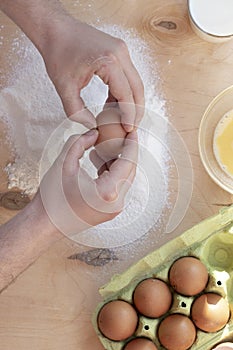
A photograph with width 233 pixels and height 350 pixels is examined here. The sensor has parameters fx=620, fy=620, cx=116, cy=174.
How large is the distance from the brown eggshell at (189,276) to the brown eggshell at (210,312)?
0.02 metres

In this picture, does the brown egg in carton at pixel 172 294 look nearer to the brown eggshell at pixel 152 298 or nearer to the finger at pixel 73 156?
the brown eggshell at pixel 152 298

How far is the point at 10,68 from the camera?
1.17 meters

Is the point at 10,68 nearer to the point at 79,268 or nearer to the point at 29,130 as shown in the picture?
the point at 29,130

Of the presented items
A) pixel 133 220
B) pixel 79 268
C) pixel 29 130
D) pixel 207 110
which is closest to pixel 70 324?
pixel 79 268

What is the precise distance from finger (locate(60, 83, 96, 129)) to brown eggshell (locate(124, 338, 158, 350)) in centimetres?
38

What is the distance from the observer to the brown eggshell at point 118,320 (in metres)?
1.04

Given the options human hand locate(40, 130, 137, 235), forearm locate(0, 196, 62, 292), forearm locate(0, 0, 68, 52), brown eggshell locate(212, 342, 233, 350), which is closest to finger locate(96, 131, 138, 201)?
human hand locate(40, 130, 137, 235)

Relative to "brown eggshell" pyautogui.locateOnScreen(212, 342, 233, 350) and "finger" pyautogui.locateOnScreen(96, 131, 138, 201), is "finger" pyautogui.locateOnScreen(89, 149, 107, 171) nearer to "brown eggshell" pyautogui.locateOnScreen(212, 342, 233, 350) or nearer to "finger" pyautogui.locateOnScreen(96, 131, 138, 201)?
"finger" pyautogui.locateOnScreen(96, 131, 138, 201)

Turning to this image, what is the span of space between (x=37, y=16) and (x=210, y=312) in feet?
1.90

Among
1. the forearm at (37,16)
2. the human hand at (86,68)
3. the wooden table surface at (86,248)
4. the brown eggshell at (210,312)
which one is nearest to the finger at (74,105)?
the human hand at (86,68)

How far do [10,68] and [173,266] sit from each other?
48cm

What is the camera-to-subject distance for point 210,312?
1.05 m

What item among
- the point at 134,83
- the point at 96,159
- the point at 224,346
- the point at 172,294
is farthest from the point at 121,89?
the point at 224,346

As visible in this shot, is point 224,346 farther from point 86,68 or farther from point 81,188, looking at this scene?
point 86,68
